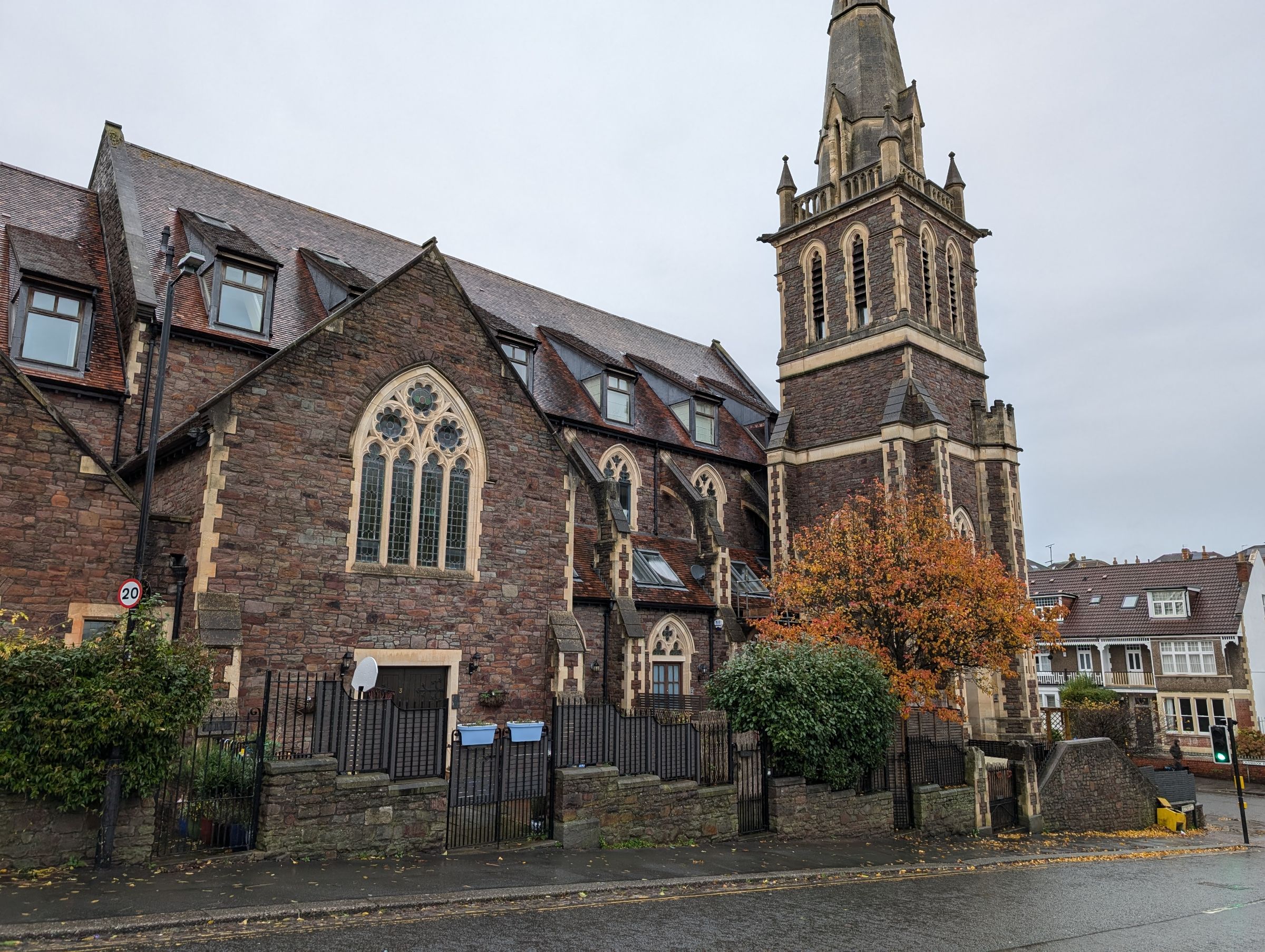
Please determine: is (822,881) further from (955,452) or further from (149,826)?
(955,452)

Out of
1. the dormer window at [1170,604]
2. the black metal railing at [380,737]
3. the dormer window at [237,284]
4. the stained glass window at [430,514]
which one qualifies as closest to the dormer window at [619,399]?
the stained glass window at [430,514]

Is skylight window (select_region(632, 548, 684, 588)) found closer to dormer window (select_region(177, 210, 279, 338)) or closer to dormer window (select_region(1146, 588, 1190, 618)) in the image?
dormer window (select_region(177, 210, 279, 338))

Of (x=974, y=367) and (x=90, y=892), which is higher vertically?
(x=974, y=367)

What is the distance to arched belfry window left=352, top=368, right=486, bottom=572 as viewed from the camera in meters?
16.8

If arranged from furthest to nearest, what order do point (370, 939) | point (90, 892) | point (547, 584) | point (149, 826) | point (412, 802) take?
point (547, 584) → point (412, 802) → point (149, 826) → point (90, 892) → point (370, 939)

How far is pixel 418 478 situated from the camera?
57.6 feet

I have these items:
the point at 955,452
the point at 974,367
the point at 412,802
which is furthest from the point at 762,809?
the point at 974,367

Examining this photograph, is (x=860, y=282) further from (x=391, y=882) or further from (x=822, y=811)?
(x=391, y=882)

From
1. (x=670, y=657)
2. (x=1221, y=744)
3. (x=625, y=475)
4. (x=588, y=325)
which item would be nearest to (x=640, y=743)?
(x=670, y=657)

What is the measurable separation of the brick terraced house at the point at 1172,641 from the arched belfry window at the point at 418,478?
35.0 m

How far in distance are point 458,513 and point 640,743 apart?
6812mm

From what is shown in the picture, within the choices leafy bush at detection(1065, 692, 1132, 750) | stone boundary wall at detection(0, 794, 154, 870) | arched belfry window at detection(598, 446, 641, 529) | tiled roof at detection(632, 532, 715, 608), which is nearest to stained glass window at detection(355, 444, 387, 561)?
stone boundary wall at detection(0, 794, 154, 870)

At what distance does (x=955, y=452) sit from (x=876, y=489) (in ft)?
11.8

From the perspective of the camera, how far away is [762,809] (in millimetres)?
14703
